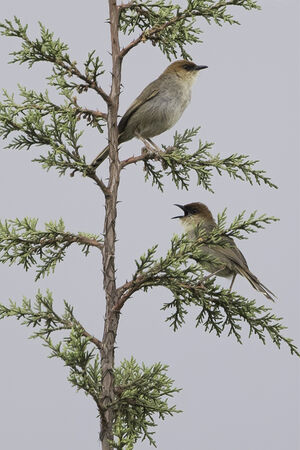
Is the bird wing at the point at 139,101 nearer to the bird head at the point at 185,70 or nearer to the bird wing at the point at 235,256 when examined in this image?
the bird head at the point at 185,70

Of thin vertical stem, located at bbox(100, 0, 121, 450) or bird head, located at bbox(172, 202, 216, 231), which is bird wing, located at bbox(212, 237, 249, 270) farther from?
thin vertical stem, located at bbox(100, 0, 121, 450)

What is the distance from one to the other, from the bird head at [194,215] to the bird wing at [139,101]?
1.12 m

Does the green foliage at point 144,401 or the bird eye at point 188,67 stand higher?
the bird eye at point 188,67

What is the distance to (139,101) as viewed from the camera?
704cm

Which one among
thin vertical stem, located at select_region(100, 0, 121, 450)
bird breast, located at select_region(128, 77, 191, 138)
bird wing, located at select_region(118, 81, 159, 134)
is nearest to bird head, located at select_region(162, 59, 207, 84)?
bird breast, located at select_region(128, 77, 191, 138)

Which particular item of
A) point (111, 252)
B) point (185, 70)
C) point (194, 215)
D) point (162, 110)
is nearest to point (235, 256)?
point (194, 215)

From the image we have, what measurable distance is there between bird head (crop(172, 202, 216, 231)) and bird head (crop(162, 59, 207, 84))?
1.38m

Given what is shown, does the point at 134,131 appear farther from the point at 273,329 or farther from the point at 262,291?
the point at 273,329

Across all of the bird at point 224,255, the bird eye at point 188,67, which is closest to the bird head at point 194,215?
the bird at point 224,255

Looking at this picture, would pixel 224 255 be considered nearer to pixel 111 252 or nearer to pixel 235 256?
pixel 235 256

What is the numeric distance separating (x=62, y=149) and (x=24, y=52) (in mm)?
917

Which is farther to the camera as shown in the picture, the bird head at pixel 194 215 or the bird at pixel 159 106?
the bird head at pixel 194 215

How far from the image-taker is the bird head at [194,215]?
24.0 feet

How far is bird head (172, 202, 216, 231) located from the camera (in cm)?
732
